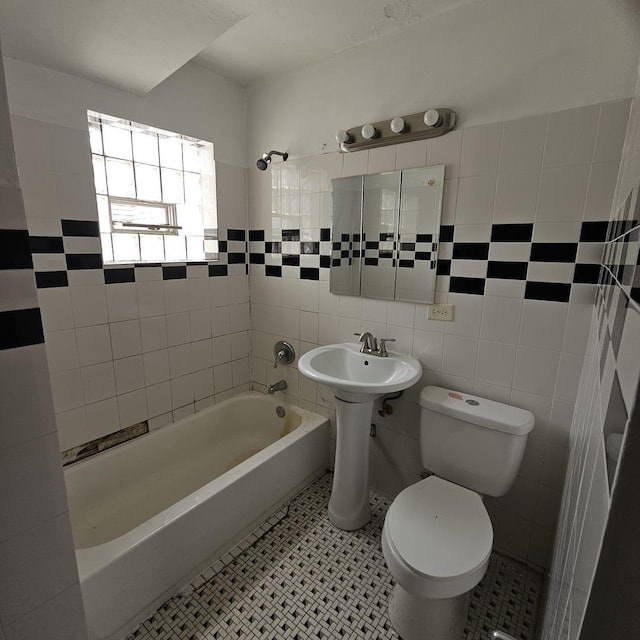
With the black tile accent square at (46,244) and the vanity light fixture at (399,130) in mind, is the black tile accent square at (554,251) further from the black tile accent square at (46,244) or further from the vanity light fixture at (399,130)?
the black tile accent square at (46,244)

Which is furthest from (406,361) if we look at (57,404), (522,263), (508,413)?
(57,404)

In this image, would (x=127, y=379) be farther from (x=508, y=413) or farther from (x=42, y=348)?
(x=508, y=413)

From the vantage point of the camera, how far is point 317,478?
2.16 meters

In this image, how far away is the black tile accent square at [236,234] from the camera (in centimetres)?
222

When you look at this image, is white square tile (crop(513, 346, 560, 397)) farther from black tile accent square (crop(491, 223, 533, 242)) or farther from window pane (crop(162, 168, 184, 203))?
window pane (crop(162, 168, 184, 203))

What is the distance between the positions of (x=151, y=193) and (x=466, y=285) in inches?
71.2

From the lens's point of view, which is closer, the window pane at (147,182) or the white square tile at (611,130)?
the white square tile at (611,130)

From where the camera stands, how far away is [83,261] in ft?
5.32

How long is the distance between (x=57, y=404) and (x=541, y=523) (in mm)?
2293

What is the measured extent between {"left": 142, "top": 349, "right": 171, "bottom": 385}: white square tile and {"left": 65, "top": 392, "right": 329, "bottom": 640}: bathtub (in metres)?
0.32

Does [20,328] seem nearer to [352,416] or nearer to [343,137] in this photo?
[352,416]

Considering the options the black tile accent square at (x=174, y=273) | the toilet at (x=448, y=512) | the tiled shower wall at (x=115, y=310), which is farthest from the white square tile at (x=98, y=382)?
the toilet at (x=448, y=512)

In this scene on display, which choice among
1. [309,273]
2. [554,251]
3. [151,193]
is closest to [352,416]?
[309,273]

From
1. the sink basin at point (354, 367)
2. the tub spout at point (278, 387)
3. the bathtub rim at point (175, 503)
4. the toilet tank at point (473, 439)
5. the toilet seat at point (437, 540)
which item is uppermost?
the sink basin at point (354, 367)
